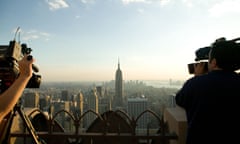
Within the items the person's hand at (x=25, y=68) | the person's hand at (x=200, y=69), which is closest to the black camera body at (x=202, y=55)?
the person's hand at (x=200, y=69)

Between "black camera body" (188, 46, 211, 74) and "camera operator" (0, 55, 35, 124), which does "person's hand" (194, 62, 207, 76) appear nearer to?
"black camera body" (188, 46, 211, 74)

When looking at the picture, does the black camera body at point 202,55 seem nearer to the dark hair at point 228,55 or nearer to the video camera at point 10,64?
the dark hair at point 228,55

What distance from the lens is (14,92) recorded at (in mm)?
1171

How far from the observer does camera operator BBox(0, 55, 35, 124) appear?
1.12 m

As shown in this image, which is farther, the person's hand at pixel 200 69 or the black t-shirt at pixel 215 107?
the person's hand at pixel 200 69

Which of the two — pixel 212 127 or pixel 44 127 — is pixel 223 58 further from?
pixel 44 127

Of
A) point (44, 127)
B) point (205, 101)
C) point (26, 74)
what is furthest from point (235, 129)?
point (44, 127)

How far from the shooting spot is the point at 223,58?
1.56 m

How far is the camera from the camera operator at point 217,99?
1.46 meters

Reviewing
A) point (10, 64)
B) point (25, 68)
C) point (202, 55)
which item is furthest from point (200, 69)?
point (10, 64)

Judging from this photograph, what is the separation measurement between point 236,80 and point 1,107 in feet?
5.09

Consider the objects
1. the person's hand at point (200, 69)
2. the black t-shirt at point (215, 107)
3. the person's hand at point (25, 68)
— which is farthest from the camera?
the person's hand at point (200, 69)

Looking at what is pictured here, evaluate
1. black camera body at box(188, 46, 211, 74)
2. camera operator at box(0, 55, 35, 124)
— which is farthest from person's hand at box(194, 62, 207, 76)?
camera operator at box(0, 55, 35, 124)

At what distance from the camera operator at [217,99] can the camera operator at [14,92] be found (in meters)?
1.17
